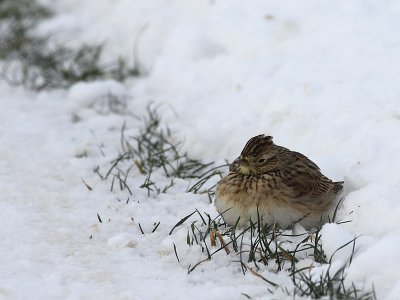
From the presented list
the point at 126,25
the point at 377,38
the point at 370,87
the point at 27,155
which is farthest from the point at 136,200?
the point at 126,25

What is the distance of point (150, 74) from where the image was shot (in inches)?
304

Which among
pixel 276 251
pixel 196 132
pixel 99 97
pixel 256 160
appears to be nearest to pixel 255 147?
pixel 256 160

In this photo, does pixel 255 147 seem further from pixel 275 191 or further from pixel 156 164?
pixel 156 164

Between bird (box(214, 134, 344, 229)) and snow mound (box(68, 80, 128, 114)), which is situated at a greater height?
snow mound (box(68, 80, 128, 114))

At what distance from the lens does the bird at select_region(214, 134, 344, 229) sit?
14.9 feet

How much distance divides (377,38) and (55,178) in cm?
281

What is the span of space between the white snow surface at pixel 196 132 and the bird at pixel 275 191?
19cm

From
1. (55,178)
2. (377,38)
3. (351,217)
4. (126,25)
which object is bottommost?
(351,217)

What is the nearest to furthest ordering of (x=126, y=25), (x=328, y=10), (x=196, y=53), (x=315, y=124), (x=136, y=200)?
(x=136, y=200) < (x=315, y=124) < (x=328, y=10) < (x=196, y=53) < (x=126, y=25)

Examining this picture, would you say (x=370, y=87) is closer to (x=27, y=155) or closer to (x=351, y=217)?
(x=351, y=217)

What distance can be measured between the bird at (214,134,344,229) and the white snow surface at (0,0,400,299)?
0.19 meters

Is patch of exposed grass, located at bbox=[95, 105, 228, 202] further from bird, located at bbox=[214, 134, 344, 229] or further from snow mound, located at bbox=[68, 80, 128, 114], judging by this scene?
snow mound, located at bbox=[68, 80, 128, 114]

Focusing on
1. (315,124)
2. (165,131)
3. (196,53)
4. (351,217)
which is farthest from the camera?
(196,53)

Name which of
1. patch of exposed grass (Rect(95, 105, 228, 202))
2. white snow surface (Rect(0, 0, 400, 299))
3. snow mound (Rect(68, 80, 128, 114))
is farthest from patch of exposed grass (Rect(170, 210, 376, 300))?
snow mound (Rect(68, 80, 128, 114))
